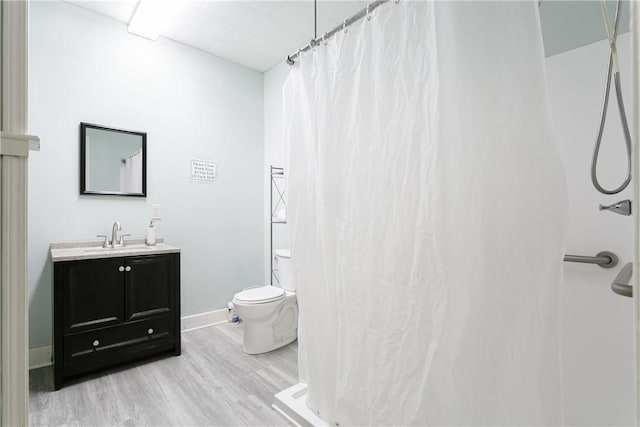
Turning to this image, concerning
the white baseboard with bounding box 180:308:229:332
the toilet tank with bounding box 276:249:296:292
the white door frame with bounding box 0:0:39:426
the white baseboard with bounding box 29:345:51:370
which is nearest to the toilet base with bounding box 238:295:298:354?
the toilet tank with bounding box 276:249:296:292

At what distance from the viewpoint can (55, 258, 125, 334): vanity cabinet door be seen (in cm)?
189

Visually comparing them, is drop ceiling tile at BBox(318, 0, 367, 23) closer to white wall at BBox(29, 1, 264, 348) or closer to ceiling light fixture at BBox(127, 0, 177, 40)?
ceiling light fixture at BBox(127, 0, 177, 40)

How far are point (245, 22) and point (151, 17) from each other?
2.39 feet

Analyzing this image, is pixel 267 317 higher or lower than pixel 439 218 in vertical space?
lower

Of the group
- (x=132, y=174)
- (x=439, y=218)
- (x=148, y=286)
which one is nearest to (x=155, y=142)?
(x=132, y=174)

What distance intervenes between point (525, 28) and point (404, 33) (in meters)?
0.41

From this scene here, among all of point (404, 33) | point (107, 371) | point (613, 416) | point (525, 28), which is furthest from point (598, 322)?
point (107, 371)

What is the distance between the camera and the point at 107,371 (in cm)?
208

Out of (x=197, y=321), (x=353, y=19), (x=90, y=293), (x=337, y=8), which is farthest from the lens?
(x=197, y=321)

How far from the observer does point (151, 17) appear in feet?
7.83

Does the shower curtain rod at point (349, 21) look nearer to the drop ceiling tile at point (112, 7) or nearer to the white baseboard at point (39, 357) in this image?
the drop ceiling tile at point (112, 7)

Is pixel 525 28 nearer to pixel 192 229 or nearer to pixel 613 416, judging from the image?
pixel 613 416

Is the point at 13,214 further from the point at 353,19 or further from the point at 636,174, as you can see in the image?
the point at 353,19

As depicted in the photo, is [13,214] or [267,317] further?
[267,317]
